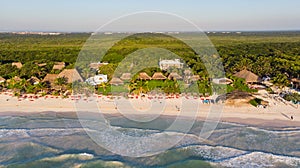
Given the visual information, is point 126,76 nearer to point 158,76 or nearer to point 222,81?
point 158,76

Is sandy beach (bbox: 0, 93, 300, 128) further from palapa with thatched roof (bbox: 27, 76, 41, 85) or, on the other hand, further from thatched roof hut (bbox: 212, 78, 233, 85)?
thatched roof hut (bbox: 212, 78, 233, 85)

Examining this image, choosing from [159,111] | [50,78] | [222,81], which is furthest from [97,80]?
[222,81]

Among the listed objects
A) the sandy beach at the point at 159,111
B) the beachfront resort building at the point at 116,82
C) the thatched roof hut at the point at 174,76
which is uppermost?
the thatched roof hut at the point at 174,76

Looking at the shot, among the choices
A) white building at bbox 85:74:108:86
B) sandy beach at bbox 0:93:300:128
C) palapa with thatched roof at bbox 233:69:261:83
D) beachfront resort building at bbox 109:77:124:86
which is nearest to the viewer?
sandy beach at bbox 0:93:300:128

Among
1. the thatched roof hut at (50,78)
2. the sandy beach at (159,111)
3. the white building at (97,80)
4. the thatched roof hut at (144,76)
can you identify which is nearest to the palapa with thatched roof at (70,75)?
the thatched roof hut at (50,78)

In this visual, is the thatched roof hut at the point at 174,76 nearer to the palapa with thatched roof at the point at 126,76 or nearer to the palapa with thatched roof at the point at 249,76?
the palapa with thatched roof at the point at 126,76

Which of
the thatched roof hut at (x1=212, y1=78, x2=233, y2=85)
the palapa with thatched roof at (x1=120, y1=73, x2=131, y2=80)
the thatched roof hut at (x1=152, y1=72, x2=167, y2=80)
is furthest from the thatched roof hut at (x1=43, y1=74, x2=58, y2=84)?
the thatched roof hut at (x1=212, y1=78, x2=233, y2=85)

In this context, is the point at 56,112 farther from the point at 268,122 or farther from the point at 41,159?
the point at 268,122

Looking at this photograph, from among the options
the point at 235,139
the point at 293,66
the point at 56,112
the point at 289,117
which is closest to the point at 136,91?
the point at 56,112

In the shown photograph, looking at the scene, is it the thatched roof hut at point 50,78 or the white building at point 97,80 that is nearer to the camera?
the white building at point 97,80
